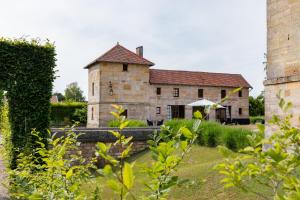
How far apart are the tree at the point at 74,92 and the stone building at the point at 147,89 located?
44826 millimetres

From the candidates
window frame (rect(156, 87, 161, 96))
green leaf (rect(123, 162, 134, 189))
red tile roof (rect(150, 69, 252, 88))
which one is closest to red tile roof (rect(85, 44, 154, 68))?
red tile roof (rect(150, 69, 252, 88))

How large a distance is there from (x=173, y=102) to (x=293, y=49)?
76.5ft

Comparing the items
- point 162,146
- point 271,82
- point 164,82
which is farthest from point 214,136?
point 164,82

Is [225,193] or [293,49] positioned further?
[293,49]

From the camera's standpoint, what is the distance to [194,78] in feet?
111

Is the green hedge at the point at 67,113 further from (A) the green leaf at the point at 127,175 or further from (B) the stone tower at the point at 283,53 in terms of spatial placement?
(A) the green leaf at the point at 127,175

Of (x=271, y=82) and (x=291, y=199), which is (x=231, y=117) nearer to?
(x=271, y=82)

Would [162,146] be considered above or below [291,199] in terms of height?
above

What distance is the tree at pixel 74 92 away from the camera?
74562 mm

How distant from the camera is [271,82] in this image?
9.39 metres

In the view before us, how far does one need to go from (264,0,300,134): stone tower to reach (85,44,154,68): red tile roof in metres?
18.8

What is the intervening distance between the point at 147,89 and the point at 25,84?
18.4 m

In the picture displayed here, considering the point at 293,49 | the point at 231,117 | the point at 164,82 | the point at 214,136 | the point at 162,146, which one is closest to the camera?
the point at 162,146

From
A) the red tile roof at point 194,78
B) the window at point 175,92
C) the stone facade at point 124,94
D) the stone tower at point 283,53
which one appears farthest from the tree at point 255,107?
the stone tower at point 283,53
